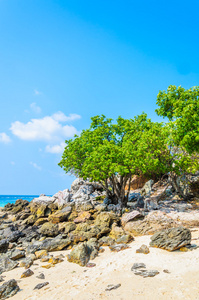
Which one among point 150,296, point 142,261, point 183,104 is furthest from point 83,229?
point 183,104

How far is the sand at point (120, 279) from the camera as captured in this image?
25.5 ft

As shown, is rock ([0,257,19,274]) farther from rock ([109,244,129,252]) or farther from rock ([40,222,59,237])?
rock ([109,244,129,252])

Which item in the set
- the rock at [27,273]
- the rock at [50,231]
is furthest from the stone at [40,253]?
the rock at [50,231]

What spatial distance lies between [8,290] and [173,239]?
9.73 meters

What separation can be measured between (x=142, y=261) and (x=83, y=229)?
26.2ft

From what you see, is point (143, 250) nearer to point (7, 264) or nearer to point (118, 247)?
point (118, 247)

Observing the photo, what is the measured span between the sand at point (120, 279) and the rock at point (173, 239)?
386 mm

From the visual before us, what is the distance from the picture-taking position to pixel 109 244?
14.8m

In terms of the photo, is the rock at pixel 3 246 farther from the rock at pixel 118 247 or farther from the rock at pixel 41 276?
the rock at pixel 118 247

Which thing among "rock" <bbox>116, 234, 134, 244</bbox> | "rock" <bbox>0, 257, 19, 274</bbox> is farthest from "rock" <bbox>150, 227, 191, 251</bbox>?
"rock" <bbox>0, 257, 19, 274</bbox>

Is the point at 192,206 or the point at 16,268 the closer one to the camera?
the point at 16,268

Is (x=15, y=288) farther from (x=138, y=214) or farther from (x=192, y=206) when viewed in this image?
(x=192, y=206)

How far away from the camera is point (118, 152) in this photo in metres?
22.5

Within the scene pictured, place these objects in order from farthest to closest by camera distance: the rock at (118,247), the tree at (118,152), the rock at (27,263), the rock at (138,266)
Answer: the tree at (118,152) → the rock at (118,247) → the rock at (27,263) → the rock at (138,266)
